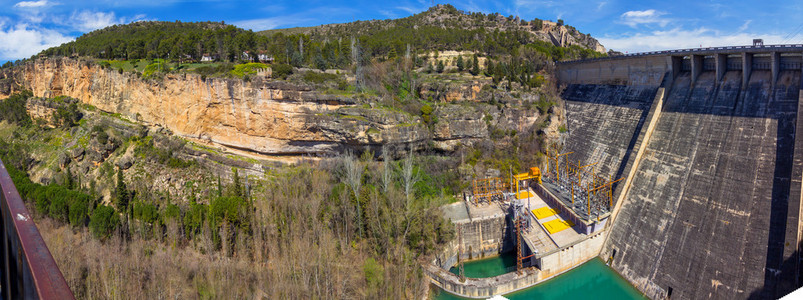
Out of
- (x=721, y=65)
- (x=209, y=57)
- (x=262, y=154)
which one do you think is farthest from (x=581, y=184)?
(x=209, y=57)

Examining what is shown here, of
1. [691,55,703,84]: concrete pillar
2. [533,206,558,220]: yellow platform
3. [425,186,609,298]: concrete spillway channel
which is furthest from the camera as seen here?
[533,206,558,220]: yellow platform

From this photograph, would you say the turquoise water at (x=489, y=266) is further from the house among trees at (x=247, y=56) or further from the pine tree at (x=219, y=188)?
the house among trees at (x=247, y=56)

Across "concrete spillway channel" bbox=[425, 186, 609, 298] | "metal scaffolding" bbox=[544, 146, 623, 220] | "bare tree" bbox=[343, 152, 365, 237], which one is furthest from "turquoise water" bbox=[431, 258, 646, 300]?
"bare tree" bbox=[343, 152, 365, 237]

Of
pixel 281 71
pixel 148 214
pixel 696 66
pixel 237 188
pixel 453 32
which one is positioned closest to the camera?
pixel 696 66

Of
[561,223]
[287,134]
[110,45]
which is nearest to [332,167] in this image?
[287,134]

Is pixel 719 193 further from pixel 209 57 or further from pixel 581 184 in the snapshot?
pixel 209 57

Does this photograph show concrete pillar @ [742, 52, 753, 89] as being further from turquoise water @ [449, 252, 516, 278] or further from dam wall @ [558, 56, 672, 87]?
turquoise water @ [449, 252, 516, 278]
